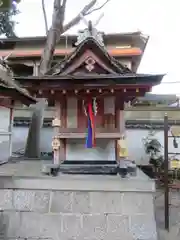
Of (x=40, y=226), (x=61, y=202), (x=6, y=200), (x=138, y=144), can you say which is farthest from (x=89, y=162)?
(x=138, y=144)

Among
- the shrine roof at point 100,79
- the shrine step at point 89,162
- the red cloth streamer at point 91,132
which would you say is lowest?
the shrine step at point 89,162

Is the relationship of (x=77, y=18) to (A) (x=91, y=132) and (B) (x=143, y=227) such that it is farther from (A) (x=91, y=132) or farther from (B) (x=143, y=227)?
(B) (x=143, y=227)

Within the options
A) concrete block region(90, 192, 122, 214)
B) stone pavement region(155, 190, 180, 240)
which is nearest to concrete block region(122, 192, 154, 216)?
concrete block region(90, 192, 122, 214)

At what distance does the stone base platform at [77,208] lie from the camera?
15.3 feet

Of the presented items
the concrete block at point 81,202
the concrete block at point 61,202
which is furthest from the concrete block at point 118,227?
the concrete block at point 61,202

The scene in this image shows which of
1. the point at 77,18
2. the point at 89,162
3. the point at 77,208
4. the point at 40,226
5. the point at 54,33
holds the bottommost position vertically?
the point at 40,226

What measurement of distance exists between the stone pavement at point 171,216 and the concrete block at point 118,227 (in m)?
0.91

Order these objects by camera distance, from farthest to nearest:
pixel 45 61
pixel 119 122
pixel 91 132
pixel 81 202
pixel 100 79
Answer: pixel 45 61
pixel 119 122
pixel 91 132
pixel 100 79
pixel 81 202

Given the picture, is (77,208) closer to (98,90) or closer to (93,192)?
(93,192)

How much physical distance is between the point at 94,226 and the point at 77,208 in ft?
1.50

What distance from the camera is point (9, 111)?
772cm

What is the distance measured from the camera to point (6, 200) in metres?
4.96

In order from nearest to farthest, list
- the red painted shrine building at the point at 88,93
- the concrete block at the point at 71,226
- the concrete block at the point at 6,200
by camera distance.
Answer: the concrete block at the point at 71,226, the concrete block at the point at 6,200, the red painted shrine building at the point at 88,93

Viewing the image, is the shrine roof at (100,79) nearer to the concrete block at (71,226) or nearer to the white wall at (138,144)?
the concrete block at (71,226)
